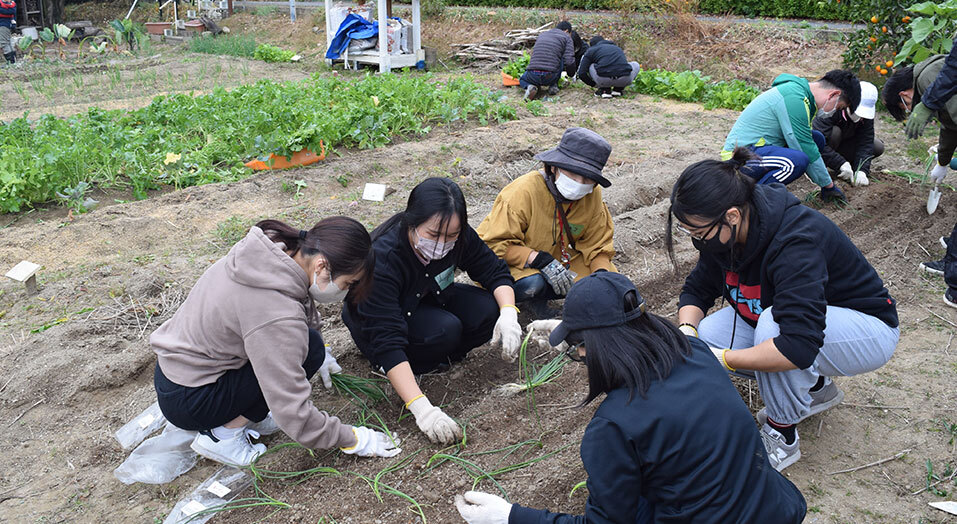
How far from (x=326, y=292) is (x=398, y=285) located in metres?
0.52

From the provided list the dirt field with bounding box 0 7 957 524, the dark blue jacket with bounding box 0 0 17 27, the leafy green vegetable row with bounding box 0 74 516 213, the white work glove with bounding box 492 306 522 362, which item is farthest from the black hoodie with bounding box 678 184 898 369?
the dark blue jacket with bounding box 0 0 17 27

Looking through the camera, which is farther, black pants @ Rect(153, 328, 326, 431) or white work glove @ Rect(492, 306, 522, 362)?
white work glove @ Rect(492, 306, 522, 362)

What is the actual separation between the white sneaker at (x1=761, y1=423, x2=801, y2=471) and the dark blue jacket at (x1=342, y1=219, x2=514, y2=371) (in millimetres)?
1372

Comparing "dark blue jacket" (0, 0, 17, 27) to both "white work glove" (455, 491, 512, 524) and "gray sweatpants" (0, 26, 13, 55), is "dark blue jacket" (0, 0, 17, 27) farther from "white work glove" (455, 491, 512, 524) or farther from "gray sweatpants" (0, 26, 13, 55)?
"white work glove" (455, 491, 512, 524)

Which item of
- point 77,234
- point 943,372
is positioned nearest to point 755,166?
point 943,372

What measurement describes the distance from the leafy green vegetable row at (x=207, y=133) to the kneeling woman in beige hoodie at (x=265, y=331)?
136 inches

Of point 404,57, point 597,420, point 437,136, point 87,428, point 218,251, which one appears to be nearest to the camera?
point 597,420

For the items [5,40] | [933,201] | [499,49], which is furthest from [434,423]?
[5,40]

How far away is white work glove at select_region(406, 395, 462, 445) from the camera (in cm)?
264

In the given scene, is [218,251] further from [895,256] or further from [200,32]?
[200,32]

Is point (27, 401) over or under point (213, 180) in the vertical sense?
under

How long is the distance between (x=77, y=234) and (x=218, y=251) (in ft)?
3.25

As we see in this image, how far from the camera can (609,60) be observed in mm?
9172

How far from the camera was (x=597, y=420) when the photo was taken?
170 cm
